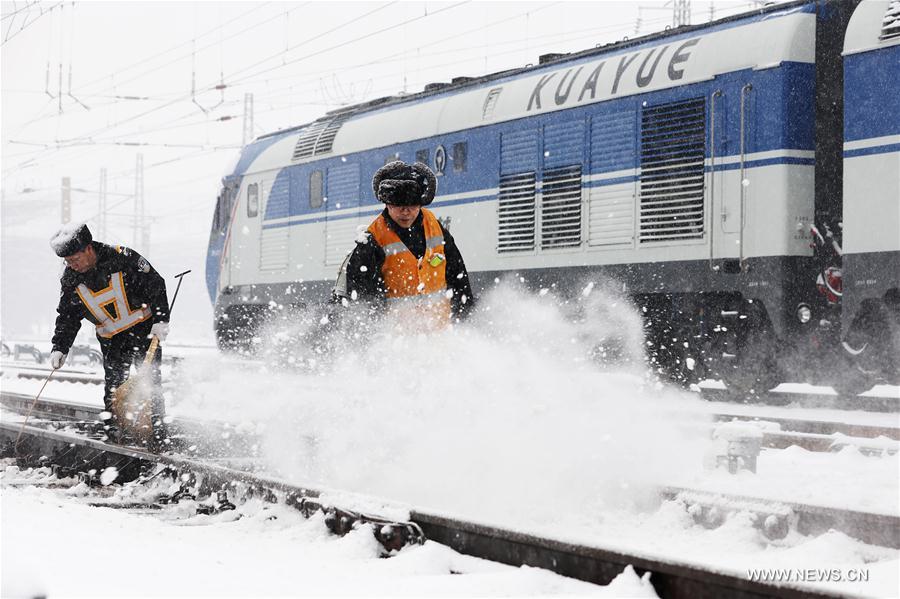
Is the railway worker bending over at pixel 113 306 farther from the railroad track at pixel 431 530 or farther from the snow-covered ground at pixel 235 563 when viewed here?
the snow-covered ground at pixel 235 563

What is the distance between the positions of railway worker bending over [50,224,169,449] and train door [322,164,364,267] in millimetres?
6379

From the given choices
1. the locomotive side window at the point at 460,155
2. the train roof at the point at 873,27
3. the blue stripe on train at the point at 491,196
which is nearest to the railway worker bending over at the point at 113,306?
the blue stripe on train at the point at 491,196

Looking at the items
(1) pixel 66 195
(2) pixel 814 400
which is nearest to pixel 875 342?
(2) pixel 814 400

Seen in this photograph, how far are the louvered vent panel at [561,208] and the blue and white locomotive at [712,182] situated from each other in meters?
0.02

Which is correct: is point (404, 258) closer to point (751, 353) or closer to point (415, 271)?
point (415, 271)

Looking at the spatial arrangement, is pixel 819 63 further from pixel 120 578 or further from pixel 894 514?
pixel 120 578

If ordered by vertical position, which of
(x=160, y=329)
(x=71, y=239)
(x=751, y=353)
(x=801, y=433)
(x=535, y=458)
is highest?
(x=71, y=239)

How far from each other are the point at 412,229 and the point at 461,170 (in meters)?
7.34

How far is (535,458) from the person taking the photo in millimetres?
5805

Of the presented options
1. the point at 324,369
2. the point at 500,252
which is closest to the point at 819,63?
the point at 500,252

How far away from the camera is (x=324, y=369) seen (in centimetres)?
618

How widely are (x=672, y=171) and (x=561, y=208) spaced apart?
155 centimetres

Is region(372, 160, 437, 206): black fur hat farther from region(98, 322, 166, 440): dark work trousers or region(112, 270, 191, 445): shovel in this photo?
region(98, 322, 166, 440): dark work trousers

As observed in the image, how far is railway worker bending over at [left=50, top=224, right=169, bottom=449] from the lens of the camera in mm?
7758
